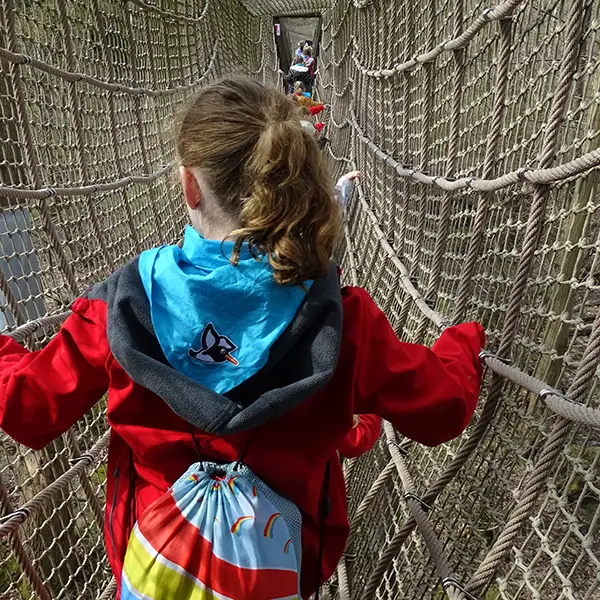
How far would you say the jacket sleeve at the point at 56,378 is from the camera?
2.52 feet

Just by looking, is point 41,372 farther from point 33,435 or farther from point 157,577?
point 157,577

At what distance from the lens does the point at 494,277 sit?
1.26m

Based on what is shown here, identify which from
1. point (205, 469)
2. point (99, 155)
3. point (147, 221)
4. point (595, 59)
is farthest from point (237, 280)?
point (147, 221)

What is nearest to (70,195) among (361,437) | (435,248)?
(435,248)

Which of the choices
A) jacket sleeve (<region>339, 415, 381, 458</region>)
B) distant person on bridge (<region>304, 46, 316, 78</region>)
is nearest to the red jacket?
jacket sleeve (<region>339, 415, 381, 458</region>)

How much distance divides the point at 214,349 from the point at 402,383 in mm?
232

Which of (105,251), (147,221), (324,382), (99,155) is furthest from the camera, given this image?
(147,221)

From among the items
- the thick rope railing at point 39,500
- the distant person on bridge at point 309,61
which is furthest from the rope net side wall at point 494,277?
the distant person on bridge at point 309,61

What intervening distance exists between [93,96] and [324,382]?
2.25 metres

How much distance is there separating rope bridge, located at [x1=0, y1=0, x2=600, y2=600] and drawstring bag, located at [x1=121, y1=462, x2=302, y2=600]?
1.11ft

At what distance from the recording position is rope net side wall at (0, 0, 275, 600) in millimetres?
1555

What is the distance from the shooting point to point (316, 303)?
714mm

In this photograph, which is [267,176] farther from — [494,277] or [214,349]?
[494,277]

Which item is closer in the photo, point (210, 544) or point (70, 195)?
point (210, 544)
